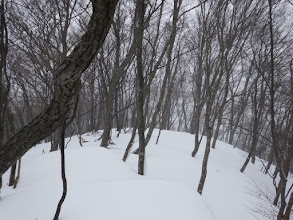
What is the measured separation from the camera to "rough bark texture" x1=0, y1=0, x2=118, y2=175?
1396mm

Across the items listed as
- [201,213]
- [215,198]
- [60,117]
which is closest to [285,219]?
[215,198]

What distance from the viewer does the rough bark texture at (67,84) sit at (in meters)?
1.40

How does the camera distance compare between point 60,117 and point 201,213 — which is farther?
point 201,213

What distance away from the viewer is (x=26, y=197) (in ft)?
8.02

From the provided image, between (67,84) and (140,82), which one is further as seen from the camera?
(140,82)

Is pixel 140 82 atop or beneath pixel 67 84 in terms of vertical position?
atop

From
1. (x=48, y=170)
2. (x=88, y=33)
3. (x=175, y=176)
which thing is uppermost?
(x=88, y=33)

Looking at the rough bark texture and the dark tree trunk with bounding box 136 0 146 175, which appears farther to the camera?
the dark tree trunk with bounding box 136 0 146 175

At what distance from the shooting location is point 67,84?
151cm

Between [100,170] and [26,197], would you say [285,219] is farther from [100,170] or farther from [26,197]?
[26,197]

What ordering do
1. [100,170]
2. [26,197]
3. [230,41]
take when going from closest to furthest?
1. [26,197]
2. [100,170]
3. [230,41]

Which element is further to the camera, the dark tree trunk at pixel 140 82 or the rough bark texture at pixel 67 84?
the dark tree trunk at pixel 140 82

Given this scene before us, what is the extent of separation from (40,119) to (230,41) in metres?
4.43

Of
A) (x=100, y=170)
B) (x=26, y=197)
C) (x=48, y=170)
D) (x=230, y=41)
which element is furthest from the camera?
(x=230, y=41)
